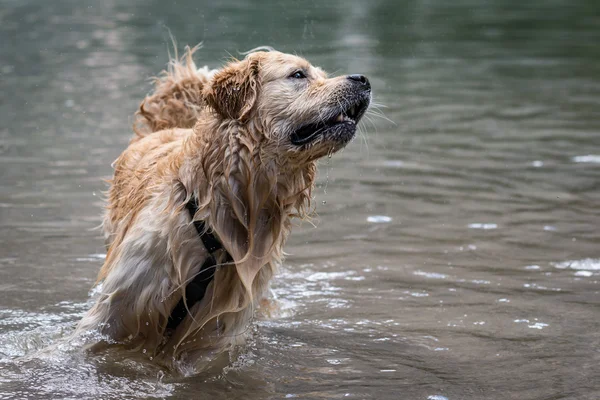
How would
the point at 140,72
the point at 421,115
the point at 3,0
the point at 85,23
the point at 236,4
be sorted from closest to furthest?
1. the point at 421,115
2. the point at 140,72
3. the point at 85,23
4. the point at 236,4
5. the point at 3,0

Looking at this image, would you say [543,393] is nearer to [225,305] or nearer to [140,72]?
[225,305]

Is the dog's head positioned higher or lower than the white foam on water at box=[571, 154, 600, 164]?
higher

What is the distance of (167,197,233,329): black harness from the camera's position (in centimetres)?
507

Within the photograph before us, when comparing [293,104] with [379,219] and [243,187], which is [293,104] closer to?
[243,187]

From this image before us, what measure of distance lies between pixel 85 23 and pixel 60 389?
2166 cm

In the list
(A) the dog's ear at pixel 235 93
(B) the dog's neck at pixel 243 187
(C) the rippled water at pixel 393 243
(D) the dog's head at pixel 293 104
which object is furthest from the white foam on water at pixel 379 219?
(A) the dog's ear at pixel 235 93

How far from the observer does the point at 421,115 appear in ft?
42.3

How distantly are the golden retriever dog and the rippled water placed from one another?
0.32 metres

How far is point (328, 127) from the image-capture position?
16.3ft

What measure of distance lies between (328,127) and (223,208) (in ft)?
2.55

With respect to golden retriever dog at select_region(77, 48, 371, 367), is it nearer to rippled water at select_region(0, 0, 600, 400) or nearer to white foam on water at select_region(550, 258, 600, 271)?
rippled water at select_region(0, 0, 600, 400)

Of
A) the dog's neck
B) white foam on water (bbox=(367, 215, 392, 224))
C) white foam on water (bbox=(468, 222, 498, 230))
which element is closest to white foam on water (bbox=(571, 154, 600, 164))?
white foam on water (bbox=(468, 222, 498, 230))

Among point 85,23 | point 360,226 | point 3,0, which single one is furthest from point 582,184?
point 3,0

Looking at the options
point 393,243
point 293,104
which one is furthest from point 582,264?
point 293,104
